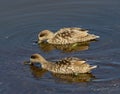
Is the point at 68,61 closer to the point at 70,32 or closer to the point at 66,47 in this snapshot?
the point at 66,47

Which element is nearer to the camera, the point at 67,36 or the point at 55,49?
the point at 55,49

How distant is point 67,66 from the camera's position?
12.3 meters

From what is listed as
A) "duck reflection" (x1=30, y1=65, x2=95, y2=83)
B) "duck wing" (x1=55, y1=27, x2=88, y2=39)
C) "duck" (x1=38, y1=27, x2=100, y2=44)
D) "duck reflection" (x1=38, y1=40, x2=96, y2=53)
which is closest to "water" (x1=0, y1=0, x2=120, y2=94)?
"duck reflection" (x1=30, y1=65, x2=95, y2=83)

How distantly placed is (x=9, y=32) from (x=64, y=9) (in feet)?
6.55

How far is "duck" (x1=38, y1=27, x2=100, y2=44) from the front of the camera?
1412 cm

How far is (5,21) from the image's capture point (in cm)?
1537

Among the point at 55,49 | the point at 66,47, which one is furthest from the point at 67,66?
the point at 66,47

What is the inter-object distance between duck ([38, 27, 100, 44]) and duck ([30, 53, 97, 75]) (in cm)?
151

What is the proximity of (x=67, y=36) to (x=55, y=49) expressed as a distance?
484 mm

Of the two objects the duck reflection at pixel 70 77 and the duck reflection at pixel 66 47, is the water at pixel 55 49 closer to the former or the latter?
the duck reflection at pixel 70 77

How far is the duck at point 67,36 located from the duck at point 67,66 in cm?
151

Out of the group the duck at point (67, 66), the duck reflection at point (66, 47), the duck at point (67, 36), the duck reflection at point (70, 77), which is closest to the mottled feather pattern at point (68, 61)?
the duck at point (67, 66)

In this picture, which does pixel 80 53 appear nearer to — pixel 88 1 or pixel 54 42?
pixel 54 42

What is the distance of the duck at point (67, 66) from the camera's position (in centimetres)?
1214
